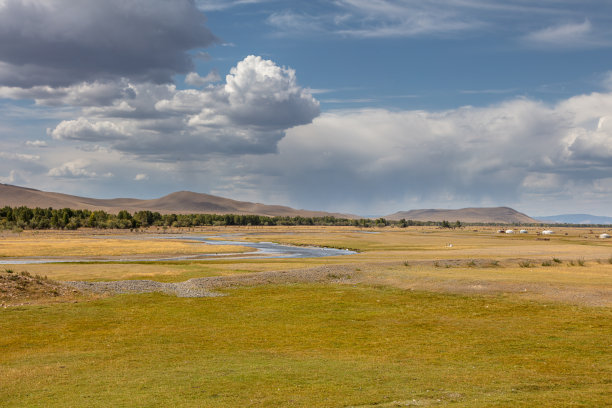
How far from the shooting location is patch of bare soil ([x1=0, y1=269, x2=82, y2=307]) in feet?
123

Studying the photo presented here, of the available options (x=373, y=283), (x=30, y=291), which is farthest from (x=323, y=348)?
(x=30, y=291)

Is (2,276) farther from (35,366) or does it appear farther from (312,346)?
(312,346)

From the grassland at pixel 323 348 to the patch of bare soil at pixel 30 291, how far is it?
2392 mm

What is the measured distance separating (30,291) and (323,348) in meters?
26.6

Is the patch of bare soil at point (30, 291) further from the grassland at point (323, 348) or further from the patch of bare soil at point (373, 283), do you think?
the grassland at point (323, 348)

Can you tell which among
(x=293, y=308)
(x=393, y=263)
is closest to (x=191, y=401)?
(x=293, y=308)

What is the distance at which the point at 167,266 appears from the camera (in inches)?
2761

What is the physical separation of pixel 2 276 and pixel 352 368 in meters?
33.1


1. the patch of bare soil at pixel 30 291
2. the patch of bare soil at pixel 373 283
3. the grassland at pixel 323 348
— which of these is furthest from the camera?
the patch of bare soil at pixel 373 283

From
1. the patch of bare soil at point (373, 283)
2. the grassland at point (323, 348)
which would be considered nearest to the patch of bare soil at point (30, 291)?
the patch of bare soil at point (373, 283)

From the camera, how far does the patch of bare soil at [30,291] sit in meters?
37.6

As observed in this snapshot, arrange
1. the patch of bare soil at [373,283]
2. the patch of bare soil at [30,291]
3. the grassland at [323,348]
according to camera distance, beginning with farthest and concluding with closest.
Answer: the patch of bare soil at [373,283] → the patch of bare soil at [30,291] → the grassland at [323,348]

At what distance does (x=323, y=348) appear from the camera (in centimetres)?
2503

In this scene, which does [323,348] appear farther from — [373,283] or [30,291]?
[30,291]
